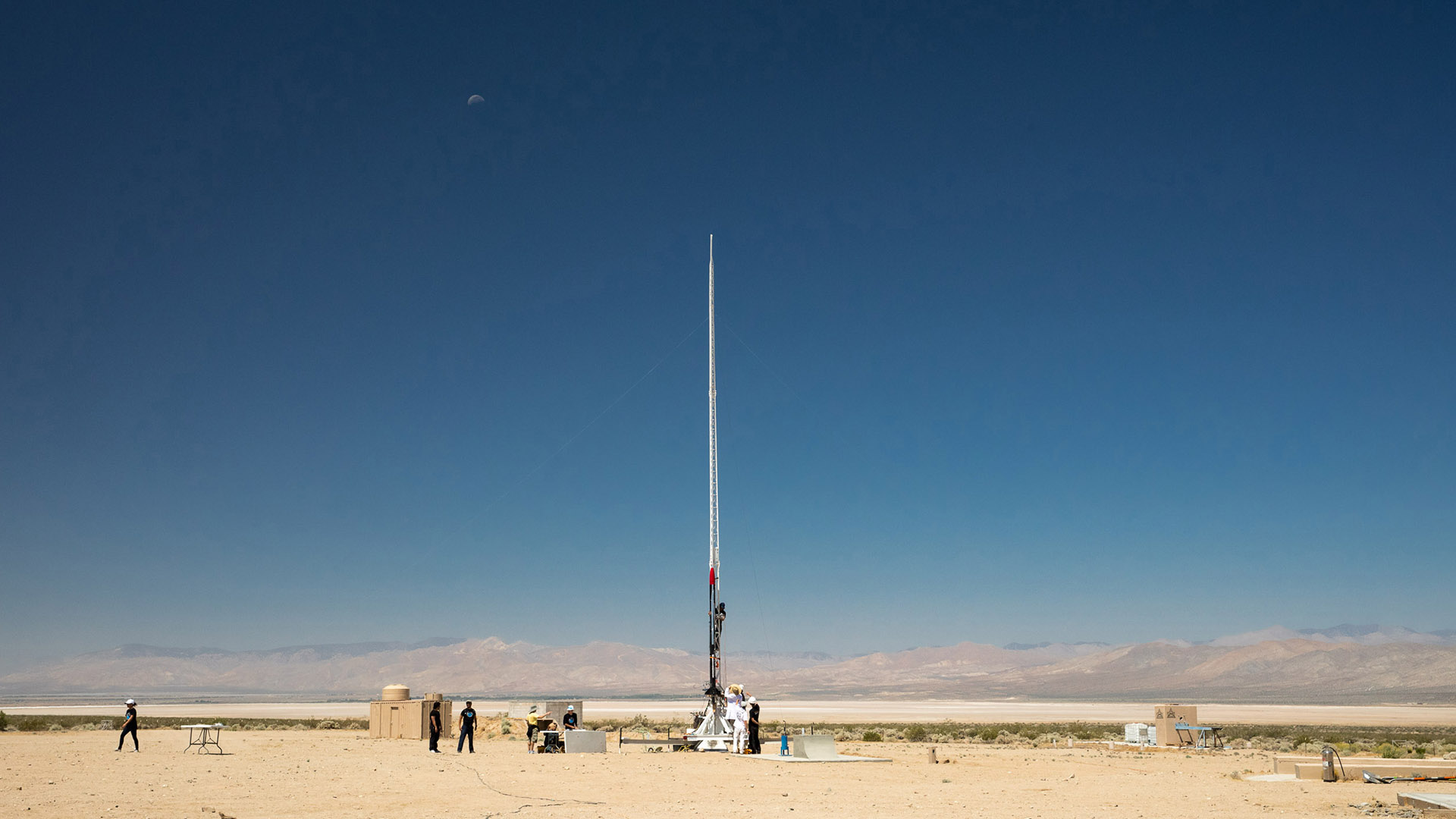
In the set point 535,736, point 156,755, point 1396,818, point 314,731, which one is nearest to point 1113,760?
point 1396,818

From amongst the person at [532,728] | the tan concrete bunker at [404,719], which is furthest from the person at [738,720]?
the tan concrete bunker at [404,719]

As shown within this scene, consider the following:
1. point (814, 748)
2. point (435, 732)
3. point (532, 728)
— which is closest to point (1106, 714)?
point (532, 728)

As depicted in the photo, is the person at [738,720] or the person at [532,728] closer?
the person at [738,720]

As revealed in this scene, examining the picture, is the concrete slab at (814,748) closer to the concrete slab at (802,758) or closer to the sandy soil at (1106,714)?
the concrete slab at (802,758)

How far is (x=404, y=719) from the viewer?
96.4 ft

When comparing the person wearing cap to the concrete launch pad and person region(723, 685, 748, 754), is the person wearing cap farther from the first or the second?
the concrete launch pad

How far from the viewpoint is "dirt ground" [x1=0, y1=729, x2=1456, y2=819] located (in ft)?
47.9

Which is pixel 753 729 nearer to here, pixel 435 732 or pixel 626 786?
pixel 435 732

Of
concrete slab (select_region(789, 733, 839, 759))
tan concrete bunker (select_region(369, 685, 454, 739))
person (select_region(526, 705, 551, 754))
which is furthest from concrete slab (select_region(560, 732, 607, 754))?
tan concrete bunker (select_region(369, 685, 454, 739))

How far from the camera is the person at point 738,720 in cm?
2438

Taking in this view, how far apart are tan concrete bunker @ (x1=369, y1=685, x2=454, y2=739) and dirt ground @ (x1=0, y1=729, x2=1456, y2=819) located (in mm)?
3394

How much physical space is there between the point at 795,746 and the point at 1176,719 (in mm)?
11362

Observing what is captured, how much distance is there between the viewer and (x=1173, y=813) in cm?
1453

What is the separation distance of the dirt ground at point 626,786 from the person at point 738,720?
2.05 feet
